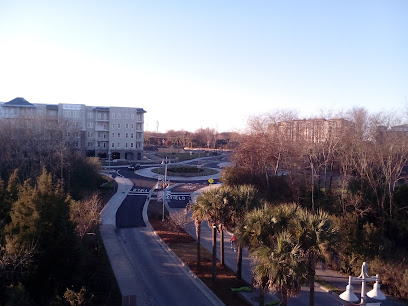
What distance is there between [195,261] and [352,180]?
13.1 meters

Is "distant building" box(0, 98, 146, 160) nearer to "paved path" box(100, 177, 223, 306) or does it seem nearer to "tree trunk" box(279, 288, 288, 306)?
"paved path" box(100, 177, 223, 306)

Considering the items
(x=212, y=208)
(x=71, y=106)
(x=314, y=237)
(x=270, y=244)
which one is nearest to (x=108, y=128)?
(x=71, y=106)

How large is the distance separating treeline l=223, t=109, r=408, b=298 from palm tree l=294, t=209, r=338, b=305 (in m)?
1.07

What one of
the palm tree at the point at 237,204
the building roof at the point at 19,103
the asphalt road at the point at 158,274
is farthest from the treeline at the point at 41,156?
the building roof at the point at 19,103

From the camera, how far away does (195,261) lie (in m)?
18.2

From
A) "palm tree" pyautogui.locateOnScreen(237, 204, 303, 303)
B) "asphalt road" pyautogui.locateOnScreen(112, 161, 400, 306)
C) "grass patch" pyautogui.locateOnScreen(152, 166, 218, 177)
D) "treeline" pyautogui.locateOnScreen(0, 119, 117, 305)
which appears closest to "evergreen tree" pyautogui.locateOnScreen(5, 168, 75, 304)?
"treeline" pyautogui.locateOnScreen(0, 119, 117, 305)

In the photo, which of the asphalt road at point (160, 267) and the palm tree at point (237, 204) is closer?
the asphalt road at point (160, 267)

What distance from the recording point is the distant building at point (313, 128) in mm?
29986

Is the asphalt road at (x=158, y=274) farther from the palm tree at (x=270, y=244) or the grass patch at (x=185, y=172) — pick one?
the grass patch at (x=185, y=172)

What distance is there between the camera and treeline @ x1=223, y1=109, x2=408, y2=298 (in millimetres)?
18188

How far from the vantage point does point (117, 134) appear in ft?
225

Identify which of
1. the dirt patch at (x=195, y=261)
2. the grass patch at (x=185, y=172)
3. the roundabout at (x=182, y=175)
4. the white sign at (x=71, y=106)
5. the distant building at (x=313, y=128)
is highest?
the white sign at (x=71, y=106)

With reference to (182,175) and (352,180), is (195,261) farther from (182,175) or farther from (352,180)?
(182,175)

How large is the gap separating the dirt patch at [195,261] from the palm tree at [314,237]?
4631mm
